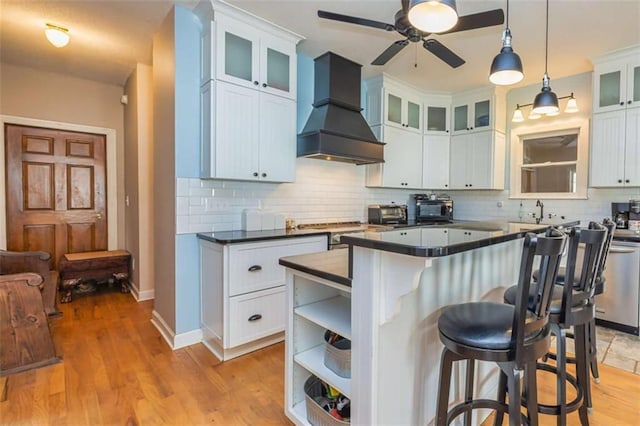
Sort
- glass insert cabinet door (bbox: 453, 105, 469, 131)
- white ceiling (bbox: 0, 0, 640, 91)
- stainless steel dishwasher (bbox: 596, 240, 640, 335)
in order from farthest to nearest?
glass insert cabinet door (bbox: 453, 105, 469, 131)
stainless steel dishwasher (bbox: 596, 240, 640, 335)
white ceiling (bbox: 0, 0, 640, 91)

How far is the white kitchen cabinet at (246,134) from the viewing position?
2650 mm

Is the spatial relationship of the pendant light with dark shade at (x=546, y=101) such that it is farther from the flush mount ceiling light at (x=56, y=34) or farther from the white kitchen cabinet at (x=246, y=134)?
the flush mount ceiling light at (x=56, y=34)

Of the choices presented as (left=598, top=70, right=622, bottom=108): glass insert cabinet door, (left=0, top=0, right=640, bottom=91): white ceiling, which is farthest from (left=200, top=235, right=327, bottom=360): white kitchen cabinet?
(left=598, top=70, right=622, bottom=108): glass insert cabinet door

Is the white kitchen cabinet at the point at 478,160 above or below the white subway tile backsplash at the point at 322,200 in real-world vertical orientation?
above

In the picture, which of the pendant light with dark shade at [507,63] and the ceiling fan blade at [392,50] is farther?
the ceiling fan blade at [392,50]

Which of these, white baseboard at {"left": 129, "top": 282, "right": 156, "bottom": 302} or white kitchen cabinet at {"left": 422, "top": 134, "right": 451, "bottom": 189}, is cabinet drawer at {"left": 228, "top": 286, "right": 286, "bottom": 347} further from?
white kitchen cabinet at {"left": 422, "top": 134, "right": 451, "bottom": 189}

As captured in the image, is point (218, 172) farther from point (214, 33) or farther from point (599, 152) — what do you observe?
point (599, 152)

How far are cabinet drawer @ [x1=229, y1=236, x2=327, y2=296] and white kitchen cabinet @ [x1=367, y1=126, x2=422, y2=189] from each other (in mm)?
1847

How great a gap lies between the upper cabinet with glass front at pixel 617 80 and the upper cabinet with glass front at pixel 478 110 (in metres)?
1.01

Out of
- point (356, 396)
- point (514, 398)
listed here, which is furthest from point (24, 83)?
point (514, 398)

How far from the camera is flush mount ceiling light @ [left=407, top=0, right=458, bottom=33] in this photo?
5.14 ft

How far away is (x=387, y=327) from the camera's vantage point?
1330 millimetres

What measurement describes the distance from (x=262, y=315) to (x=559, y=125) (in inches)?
161

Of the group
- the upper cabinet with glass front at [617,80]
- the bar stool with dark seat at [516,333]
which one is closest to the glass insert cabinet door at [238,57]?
the bar stool with dark seat at [516,333]
